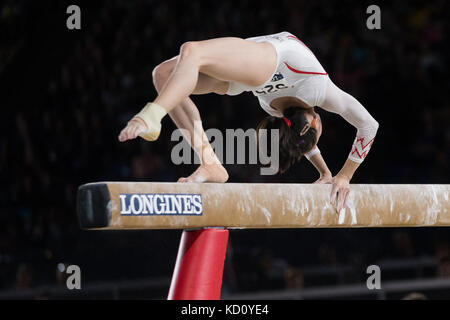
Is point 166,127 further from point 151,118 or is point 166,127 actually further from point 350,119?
point 151,118

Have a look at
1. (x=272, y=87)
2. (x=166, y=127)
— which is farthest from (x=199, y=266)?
(x=166, y=127)

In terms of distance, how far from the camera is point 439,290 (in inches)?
179

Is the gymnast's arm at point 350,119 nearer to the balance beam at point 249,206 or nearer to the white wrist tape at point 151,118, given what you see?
the balance beam at point 249,206

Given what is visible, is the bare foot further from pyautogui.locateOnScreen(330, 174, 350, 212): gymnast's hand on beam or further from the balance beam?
pyautogui.locateOnScreen(330, 174, 350, 212): gymnast's hand on beam

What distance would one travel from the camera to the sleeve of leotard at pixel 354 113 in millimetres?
3350

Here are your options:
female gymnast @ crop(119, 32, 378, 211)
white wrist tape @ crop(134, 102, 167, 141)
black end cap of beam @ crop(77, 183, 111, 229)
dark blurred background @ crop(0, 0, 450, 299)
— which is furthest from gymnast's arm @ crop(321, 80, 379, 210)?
dark blurred background @ crop(0, 0, 450, 299)

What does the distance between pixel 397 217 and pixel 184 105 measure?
1.13 m

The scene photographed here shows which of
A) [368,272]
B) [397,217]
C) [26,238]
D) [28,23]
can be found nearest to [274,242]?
[368,272]

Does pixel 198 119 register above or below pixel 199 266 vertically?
above

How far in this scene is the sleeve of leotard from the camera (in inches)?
132

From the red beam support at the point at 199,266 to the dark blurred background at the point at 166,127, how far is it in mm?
2007

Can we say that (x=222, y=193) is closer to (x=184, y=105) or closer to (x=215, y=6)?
(x=184, y=105)

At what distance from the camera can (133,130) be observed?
8.26 ft

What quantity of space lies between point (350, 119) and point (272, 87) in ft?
1.52
